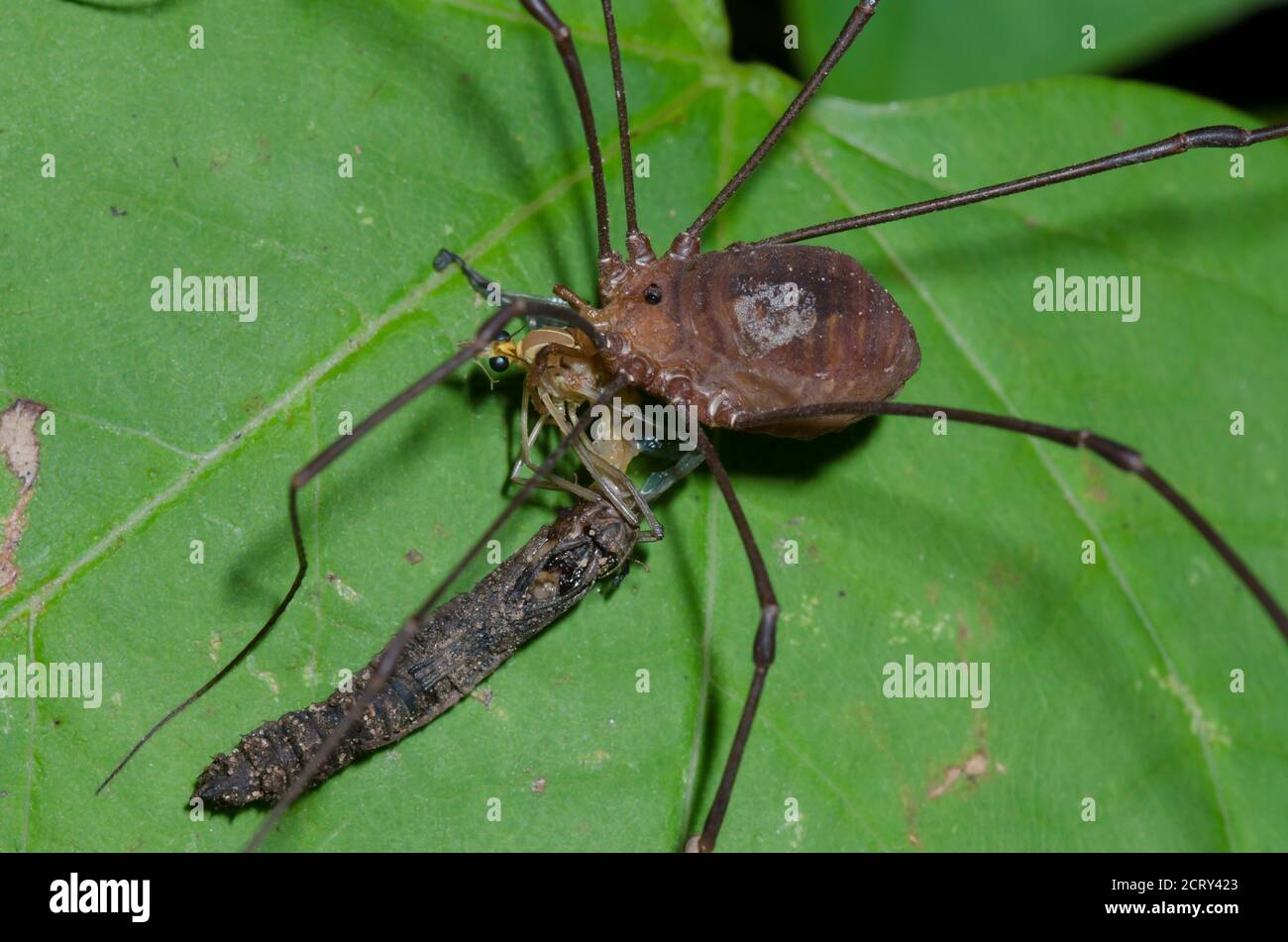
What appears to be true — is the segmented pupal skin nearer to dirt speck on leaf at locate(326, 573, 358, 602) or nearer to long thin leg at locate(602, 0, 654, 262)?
dirt speck on leaf at locate(326, 573, 358, 602)

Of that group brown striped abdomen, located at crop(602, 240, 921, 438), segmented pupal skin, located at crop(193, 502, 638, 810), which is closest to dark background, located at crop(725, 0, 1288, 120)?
brown striped abdomen, located at crop(602, 240, 921, 438)

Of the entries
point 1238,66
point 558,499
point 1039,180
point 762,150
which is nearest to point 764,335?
point 762,150

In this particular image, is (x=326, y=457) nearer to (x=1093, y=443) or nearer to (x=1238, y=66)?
(x=1093, y=443)

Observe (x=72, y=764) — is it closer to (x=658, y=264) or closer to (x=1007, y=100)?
(x=658, y=264)

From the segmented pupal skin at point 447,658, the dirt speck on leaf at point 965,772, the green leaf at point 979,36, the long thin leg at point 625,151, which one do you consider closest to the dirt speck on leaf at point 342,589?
the segmented pupal skin at point 447,658

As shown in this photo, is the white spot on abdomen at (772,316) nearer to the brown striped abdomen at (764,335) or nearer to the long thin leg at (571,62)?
the brown striped abdomen at (764,335)

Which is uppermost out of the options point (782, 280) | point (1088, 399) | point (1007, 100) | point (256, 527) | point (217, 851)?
point (1007, 100)

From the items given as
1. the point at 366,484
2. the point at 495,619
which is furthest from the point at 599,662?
the point at 366,484
